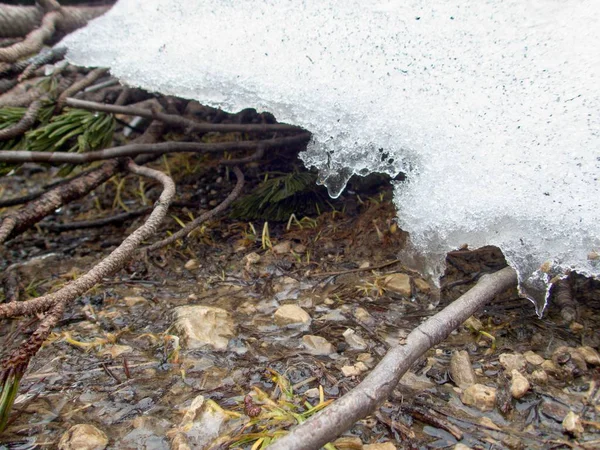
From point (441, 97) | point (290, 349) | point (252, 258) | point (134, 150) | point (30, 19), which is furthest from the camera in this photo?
point (30, 19)

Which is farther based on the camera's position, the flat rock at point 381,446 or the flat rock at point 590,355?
the flat rock at point 590,355

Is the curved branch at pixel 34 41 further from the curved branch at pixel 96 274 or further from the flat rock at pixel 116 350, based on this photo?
the flat rock at pixel 116 350

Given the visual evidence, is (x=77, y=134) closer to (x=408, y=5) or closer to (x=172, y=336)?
(x=172, y=336)

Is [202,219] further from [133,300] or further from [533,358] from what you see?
[533,358]

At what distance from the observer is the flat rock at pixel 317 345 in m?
1.42

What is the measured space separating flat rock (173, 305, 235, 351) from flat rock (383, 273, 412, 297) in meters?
0.57

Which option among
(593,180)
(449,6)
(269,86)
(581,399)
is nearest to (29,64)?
(269,86)

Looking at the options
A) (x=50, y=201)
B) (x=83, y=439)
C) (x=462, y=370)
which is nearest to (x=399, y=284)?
(x=462, y=370)

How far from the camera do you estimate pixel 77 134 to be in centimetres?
210

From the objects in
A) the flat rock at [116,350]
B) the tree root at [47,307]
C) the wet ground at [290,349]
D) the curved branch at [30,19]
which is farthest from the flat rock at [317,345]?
the curved branch at [30,19]

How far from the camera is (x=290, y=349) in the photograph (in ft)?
4.73

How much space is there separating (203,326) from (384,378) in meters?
0.66

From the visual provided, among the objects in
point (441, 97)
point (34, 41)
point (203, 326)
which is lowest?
point (203, 326)

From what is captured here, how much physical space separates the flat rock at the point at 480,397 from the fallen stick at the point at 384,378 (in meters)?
0.15
